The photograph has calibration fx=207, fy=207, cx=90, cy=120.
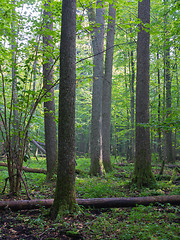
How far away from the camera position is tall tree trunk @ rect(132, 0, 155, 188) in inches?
294

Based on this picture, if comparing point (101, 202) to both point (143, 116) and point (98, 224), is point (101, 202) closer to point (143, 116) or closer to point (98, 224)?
point (98, 224)

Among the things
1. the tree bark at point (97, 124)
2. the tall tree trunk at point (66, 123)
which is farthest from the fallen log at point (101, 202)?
the tree bark at point (97, 124)

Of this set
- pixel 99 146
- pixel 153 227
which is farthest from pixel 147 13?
pixel 153 227

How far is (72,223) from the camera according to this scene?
14.4 ft

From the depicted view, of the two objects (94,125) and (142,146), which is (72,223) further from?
(94,125)

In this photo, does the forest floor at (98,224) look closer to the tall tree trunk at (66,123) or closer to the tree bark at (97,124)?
the tall tree trunk at (66,123)

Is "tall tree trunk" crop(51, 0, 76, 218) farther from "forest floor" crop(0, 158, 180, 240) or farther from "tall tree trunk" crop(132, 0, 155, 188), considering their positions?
"tall tree trunk" crop(132, 0, 155, 188)

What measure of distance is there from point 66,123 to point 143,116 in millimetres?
3753

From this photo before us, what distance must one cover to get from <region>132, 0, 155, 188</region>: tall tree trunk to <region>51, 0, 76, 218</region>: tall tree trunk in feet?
11.3

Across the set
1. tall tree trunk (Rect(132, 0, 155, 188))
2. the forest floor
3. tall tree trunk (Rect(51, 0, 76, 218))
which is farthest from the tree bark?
tall tree trunk (Rect(51, 0, 76, 218))

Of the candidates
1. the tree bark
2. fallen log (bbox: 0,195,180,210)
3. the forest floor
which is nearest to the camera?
the forest floor

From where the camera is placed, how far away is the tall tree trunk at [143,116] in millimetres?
7465

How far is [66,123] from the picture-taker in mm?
4777

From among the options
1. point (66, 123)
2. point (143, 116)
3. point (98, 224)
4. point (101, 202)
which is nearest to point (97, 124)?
point (143, 116)
